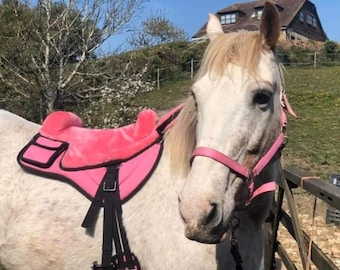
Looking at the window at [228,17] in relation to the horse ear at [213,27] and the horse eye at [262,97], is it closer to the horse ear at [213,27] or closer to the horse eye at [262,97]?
the horse ear at [213,27]

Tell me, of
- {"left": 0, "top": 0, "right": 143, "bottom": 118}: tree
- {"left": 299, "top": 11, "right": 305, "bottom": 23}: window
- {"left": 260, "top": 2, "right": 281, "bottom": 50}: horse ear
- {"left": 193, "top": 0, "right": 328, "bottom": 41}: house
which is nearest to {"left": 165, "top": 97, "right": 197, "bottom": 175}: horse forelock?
{"left": 260, "top": 2, "right": 281, "bottom": 50}: horse ear

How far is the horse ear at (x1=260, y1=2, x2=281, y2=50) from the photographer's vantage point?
2.00 meters

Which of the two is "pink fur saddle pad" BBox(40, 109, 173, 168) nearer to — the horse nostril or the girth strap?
the girth strap

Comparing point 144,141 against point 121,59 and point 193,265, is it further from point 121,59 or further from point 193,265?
point 121,59

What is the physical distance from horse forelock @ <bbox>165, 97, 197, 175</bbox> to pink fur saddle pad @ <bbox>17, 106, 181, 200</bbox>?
0.18m

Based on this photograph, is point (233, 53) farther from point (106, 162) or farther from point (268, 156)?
point (106, 162)

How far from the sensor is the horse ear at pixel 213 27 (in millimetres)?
2337

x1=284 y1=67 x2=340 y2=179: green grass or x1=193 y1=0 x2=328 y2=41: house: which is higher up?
x1=193 y1=0 x2=328 y2=41: house

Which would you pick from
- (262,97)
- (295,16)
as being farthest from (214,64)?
(295,16)

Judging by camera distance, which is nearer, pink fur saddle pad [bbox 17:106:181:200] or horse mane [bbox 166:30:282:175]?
horse mane [bbox 166:30:282:175]

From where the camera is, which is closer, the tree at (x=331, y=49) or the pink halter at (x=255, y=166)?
the pink halter at (x=255, y=166)

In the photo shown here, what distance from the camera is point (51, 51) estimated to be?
1154 cm

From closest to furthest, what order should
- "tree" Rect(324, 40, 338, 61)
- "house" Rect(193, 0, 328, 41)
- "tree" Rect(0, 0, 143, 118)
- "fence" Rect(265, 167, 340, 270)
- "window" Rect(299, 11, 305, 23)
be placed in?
"fence" Rect(265, 167, 340, 270) → "tree" Rect(0, 0, 143, 118) → "tree" Rect(324, 40, 338, 61) → "house" Rect(193, 0, 328, 41) → "window" Rect(299, 11, 305, 23)

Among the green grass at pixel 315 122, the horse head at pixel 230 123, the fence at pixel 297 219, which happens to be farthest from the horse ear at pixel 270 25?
the green grass at pixel 315 122
